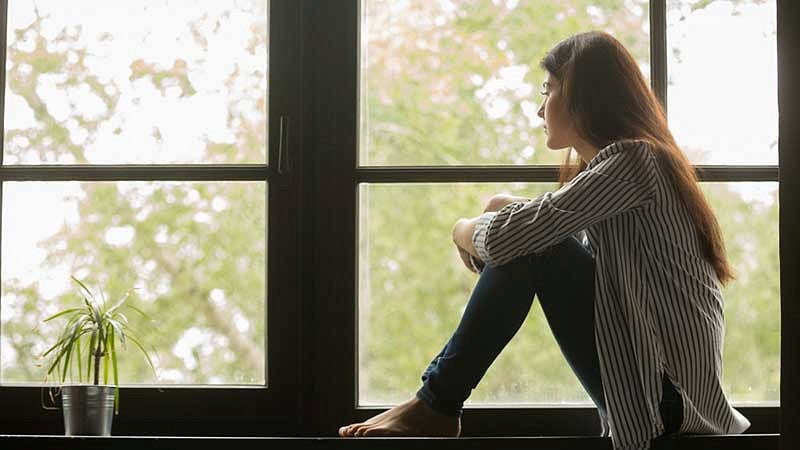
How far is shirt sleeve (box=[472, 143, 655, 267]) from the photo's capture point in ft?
5.76

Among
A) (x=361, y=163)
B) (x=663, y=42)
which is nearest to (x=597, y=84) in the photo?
(x=663, y=42)

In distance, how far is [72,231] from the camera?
2.28 m

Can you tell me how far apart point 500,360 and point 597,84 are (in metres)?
0.63

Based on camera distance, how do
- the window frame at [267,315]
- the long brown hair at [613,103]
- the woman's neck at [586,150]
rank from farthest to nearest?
the window frame at [267,315] → the woman's neck at [586,150] → the long brown hair at [613,103]

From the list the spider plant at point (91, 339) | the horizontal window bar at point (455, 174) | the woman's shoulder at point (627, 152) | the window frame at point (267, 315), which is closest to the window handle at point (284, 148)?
the window frame at point (267, 315)

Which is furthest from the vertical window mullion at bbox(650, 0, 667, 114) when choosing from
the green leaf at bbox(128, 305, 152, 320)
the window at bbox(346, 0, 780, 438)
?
the green leaf at bbox(128, 305, 152, 320)

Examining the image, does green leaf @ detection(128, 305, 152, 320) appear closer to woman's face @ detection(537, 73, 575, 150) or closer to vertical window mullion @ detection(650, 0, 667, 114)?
woman's face @ detection(537, 73, 575, 150)

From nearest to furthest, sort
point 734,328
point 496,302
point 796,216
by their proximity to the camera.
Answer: point 796,216 → point 496,302 → point 734,328

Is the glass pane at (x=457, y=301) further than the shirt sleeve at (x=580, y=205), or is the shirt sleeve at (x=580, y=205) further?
the glass pane at (x=457, y=301)

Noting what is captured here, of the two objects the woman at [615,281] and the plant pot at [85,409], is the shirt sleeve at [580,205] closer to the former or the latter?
the woman at [615,281]

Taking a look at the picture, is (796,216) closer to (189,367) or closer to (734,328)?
(734,328)

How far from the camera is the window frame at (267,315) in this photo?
221cm

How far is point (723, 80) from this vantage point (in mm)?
2270

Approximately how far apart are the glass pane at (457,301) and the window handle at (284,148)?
170mm
